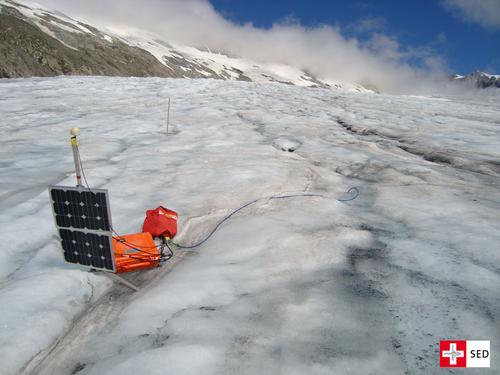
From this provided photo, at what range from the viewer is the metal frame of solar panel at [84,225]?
3336mm

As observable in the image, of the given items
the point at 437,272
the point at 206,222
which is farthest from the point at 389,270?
the point at 206,222

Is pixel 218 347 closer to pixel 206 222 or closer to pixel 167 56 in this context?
pixel 206 222

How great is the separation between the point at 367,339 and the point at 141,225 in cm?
332

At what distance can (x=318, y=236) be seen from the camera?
4.15 meters

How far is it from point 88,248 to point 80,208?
42cm

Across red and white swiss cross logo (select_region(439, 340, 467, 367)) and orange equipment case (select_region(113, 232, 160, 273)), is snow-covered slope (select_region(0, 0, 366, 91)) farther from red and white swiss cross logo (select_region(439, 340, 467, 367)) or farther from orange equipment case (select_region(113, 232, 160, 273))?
red and white swiss cross logo (select_region(439, 340, 467, 367))

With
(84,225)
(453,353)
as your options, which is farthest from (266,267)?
(84,225)

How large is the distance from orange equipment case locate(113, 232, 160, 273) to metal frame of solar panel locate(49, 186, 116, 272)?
1.12 feet

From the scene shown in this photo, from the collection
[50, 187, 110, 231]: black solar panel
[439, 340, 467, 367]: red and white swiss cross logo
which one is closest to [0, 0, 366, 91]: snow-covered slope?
[50, 187, 110, 231]: black solar panel

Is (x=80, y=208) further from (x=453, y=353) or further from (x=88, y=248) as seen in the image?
(x=453, y=353)

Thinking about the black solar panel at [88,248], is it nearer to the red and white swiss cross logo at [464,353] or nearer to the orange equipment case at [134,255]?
the orange equipment case at [134,255]

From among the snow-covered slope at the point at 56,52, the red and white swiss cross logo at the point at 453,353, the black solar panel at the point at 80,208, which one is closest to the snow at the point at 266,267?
the red and white swiss cross logo at the point at 453,353

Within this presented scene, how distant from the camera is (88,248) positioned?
3.47 meters

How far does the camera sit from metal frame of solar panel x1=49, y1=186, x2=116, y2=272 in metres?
3.34
